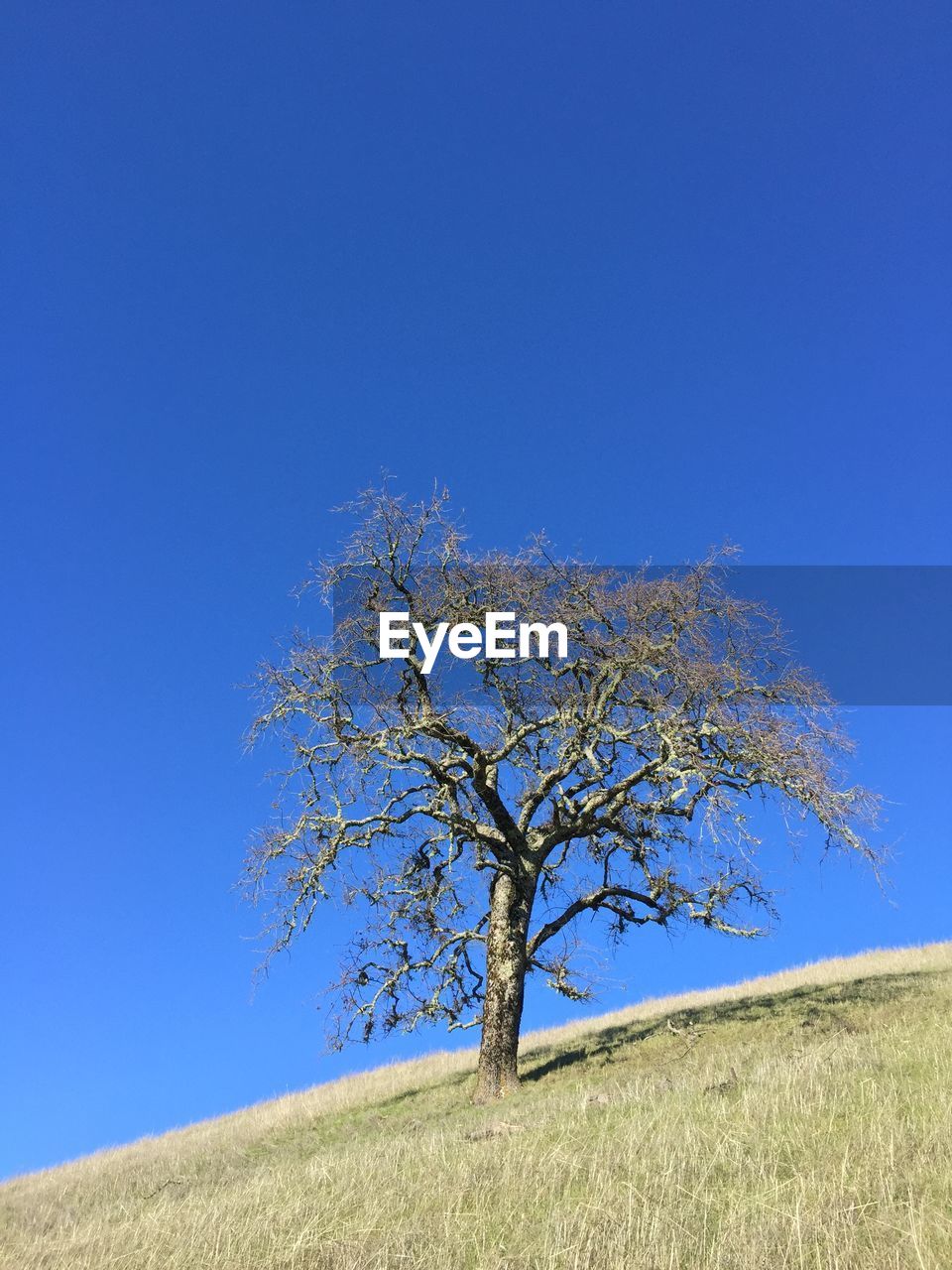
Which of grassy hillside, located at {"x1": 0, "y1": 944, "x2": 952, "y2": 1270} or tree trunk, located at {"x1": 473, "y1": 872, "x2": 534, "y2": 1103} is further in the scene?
tree trunk, located at {"x1": 473, "y1": 872, "x2": 534, "y2": 1103}

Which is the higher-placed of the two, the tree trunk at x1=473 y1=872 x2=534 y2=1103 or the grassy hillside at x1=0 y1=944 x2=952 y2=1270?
the tree trunk at x1=473 y1=872 x2=534 y2=1103

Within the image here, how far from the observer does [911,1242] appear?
567 centimetres

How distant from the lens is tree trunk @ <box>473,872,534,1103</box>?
17.3 m

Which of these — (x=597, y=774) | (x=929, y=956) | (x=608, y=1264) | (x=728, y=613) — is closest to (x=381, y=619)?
(x=597, y=774)

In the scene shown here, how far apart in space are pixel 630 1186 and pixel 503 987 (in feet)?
36.7

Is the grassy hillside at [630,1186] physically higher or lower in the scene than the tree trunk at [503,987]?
lower

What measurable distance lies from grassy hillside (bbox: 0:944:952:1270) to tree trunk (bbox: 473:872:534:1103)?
1.51 meters

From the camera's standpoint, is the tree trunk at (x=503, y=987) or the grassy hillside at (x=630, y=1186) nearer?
the grassy hillside at (x=630, y=1186)

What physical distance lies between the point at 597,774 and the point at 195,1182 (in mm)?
9922

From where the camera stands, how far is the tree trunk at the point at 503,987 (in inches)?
682

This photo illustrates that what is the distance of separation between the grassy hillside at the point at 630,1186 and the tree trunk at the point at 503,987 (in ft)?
4.94

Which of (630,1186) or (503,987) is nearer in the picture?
(630,1186)

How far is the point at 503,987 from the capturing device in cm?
1786

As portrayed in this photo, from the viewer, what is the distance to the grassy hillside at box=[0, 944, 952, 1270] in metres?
6.13
